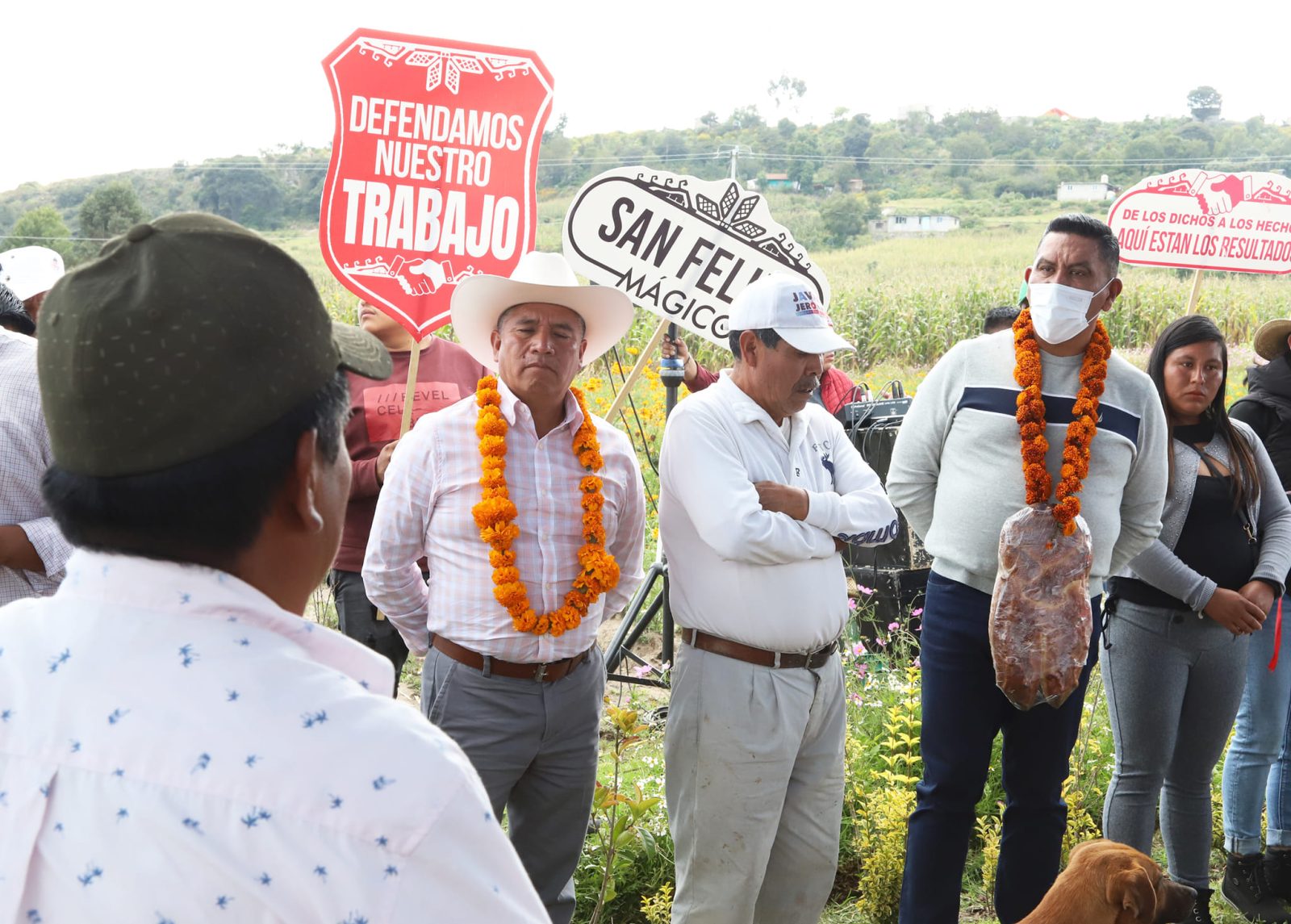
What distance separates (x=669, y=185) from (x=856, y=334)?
1374cm

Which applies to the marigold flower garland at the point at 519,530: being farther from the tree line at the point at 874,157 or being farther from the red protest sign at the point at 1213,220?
the tree line at the point at 874,157

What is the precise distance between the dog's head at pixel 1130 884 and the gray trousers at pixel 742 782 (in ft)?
2.47

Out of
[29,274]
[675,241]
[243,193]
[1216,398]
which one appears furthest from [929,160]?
[29,274]

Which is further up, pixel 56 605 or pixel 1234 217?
pixel 1234 217

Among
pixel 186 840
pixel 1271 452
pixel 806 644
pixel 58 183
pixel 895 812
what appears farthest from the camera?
pixel 58 183

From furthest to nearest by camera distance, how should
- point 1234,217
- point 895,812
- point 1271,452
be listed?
point 1234,217, point 1271,452, point 895,812

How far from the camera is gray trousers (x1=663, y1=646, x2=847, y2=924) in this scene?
306 cm

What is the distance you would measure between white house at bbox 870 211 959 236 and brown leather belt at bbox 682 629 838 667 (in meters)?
30.7

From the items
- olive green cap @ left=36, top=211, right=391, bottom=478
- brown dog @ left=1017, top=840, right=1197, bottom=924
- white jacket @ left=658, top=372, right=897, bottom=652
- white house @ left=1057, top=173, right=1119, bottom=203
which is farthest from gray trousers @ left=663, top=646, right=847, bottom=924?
white house @ left=1057, top=173, right=1119, bottom=203

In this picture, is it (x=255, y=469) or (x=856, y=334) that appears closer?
(x=255, y=469)

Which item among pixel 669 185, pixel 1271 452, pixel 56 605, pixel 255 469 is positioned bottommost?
pixel 1271 452

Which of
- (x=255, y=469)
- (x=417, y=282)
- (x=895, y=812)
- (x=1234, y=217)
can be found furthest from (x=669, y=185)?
(x=1234, y=217)

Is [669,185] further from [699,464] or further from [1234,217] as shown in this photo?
[1234,217]

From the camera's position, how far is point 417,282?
3746mm
